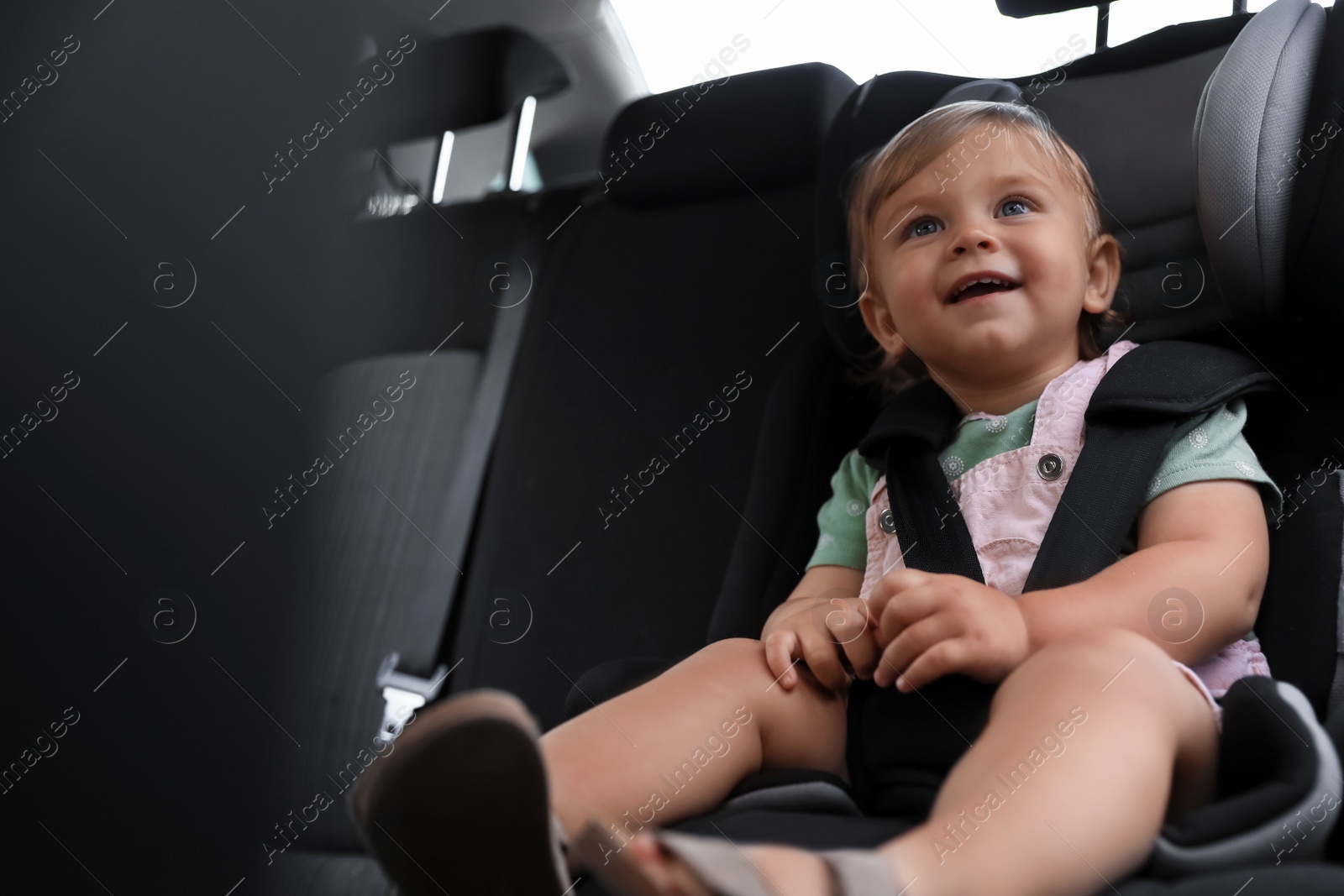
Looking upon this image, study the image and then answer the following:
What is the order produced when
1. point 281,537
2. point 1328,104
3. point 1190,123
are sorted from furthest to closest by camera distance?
point 281,537
point 1190,123
point 1328,104

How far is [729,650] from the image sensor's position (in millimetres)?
784

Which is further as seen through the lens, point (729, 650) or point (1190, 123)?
point (1190, 123)

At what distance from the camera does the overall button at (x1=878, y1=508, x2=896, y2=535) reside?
915 mm

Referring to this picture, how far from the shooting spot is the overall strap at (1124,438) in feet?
2.43

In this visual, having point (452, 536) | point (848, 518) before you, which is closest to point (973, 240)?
point (848, 518)

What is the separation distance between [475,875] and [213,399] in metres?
0.89

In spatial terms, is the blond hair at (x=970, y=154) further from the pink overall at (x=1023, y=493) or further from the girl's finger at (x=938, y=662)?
the girl's finger at (x=938, y=662)

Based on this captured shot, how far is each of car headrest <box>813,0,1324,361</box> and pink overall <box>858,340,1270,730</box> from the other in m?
0.09

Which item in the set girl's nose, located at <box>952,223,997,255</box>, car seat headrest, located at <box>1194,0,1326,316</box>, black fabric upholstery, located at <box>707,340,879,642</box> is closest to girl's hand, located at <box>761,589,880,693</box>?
black fabric upholstery, located at <box>707,340,879,642</box>

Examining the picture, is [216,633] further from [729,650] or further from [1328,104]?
[1328,104]

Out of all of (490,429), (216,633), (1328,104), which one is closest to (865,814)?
(1328,104)

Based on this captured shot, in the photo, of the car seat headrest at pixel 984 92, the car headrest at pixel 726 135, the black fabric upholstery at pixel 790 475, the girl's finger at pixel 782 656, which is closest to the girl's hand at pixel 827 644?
the girl's finger at pixel 782 656

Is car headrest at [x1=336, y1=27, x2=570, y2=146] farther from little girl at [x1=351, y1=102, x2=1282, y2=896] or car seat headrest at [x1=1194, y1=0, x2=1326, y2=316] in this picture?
car seat headrest at [x1=1194, y1=0, x2=1326, y2=316]

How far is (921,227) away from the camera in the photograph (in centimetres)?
95
